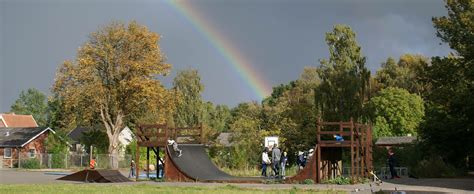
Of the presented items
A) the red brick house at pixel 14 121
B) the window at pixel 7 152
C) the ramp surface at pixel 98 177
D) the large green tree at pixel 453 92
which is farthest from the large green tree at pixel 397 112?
the red brick house at pixel 14 121

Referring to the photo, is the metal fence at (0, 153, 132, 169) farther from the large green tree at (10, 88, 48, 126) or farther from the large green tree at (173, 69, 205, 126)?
the large green tree at (10, 88, 48, 126)

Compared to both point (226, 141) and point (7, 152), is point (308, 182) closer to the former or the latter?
point (7, 152)

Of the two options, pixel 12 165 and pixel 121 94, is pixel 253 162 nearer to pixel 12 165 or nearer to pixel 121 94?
pixel 121 94

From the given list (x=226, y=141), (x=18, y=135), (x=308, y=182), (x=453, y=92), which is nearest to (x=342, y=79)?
(x=453, y=92)

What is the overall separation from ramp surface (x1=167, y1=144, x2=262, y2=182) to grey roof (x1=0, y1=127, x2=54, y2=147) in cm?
3875

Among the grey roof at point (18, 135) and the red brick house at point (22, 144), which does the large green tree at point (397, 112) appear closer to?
the red brick house at point (22, 144)

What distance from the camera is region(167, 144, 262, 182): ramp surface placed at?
27.6m

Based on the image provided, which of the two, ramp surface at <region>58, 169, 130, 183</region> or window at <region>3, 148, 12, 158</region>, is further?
window at <region>3, 148, 12, 158</region>

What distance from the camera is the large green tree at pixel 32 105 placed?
143000mm

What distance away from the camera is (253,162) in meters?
43.1

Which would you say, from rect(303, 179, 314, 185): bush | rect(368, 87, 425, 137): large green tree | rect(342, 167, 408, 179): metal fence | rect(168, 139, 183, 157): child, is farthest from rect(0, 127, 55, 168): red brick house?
rect(303, 179, 314, 185): bush

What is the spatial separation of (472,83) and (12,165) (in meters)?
43.8

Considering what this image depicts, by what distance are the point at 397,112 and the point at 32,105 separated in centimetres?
9698

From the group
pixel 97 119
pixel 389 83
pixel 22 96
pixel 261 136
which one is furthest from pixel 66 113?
pixel 22 96
